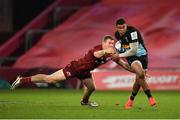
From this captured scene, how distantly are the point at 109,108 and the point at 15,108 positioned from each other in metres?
1.89

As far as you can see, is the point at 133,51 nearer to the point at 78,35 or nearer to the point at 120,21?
the point at 120,21

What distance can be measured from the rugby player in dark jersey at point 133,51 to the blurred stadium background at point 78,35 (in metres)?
8.17

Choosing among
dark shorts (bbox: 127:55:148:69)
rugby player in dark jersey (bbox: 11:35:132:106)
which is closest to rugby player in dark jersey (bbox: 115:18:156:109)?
dark shorts (bbox: 127:55:148:69)

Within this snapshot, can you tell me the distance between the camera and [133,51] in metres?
13.6

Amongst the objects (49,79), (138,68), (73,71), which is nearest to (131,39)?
(138,68)

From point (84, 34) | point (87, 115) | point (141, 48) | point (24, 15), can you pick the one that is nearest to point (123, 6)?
point (84, 34)

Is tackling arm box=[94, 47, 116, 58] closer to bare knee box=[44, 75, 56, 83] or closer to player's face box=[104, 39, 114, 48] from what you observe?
player's face box=[104, 39, 114, 48]

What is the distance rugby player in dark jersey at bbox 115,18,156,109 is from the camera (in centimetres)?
1362

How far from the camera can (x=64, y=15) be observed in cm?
2972

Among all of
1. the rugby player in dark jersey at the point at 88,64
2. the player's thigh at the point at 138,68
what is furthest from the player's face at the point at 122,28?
the player's thigh at the point at 138,68

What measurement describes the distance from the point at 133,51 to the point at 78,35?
13934 mm

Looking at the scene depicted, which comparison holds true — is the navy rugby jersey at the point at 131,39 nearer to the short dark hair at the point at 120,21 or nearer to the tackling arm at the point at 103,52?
the short dark hair at the point at 120,21

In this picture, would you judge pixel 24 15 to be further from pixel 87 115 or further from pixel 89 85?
pixel 87 115

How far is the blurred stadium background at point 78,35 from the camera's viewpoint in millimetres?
22359
